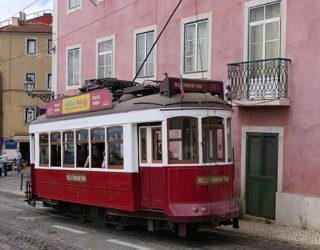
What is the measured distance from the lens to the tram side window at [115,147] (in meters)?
12.3

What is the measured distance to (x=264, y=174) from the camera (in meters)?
14.8

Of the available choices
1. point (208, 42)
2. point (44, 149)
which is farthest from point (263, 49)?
point (44, 149)

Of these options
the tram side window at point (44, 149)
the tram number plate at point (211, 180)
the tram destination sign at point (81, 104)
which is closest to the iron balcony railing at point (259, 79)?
the tram number plate at point (211, 180)

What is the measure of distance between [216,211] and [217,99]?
2.26m

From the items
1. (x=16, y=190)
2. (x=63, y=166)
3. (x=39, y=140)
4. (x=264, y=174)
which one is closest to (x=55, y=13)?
(x=16, y=190)

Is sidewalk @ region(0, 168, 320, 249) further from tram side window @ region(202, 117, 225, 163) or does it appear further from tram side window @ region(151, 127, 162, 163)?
tram side window @ region(151, 127, 162, 163)

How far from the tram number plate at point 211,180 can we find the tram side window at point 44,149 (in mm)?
5592

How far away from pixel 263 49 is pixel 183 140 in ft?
15.5

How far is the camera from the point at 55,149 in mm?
15070

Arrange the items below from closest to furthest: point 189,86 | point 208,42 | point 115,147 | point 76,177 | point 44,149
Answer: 1. point 189,86
2. point 115,147
3. point 76,177
4. point 44,149
5. point 208,42

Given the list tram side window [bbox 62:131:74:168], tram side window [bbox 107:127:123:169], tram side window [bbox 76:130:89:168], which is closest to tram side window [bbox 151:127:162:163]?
tram side window [bbox 107:127:123:169]

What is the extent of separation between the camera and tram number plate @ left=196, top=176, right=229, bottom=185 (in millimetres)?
11211

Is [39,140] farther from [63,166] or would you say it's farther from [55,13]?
[55,13]

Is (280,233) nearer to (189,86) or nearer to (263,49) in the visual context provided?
(189,86)
